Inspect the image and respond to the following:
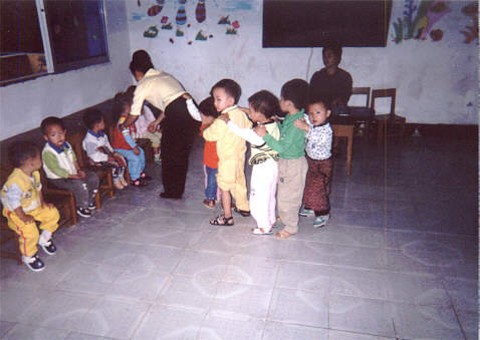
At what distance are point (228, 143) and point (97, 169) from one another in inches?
67.7

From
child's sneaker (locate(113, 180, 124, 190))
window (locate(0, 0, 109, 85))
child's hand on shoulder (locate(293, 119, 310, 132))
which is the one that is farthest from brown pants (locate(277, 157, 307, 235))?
window (locate(0, 0, 109, 85))

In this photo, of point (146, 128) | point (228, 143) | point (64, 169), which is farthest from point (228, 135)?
point (146, 128)

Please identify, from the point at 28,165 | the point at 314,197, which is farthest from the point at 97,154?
the point at 314,197

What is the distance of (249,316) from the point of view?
2.83 meters

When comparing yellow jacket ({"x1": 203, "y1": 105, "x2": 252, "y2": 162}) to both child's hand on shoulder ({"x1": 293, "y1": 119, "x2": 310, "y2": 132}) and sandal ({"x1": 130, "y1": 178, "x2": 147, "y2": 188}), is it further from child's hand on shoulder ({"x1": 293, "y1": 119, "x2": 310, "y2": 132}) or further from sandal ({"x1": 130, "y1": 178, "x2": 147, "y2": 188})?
sandal ({"x1": 130, "y1": 178, "x2": 147, "y2": 188})

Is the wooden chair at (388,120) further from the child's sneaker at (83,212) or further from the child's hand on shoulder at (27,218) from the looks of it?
the child's hand on shoulder at (27,218)

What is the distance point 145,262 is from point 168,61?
194 inches

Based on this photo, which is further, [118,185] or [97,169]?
[118,185]

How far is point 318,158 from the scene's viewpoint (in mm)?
3859

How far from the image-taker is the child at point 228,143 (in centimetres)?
359

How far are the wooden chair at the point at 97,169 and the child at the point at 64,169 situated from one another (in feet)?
0.71

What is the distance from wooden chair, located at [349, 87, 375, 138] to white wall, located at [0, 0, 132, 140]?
3.91m

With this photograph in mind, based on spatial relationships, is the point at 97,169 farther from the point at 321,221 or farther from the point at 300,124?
the point at 321,221

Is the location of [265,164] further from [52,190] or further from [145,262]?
[52,190]
